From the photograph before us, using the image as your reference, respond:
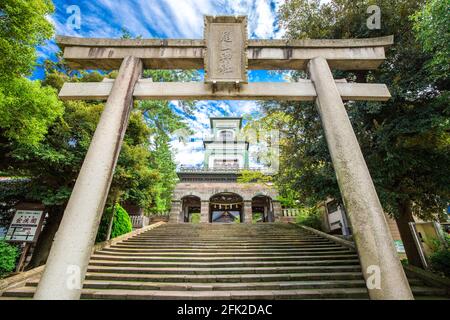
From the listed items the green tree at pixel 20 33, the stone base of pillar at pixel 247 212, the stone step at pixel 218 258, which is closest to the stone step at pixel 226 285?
the stone step at pixel 218 258

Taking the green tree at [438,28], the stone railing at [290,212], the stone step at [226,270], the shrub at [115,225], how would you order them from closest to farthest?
the green tree at [438,28] < the stone step at [226,270] < the shrub at [115,225] < the stone railing at [290,212]

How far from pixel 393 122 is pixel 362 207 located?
427 cm

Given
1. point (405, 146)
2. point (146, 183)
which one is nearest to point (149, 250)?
point (146, 183)

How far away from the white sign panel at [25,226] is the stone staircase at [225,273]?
8.71 ft

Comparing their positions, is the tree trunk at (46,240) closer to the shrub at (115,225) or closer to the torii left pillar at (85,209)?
the shrub at (115,225)

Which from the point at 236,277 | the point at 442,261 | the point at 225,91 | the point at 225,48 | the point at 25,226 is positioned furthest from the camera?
the point at 25,226

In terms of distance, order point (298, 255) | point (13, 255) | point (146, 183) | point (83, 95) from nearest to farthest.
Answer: point (83, 95)
point (13, 255)
point (298, 255)
point (146, 183)

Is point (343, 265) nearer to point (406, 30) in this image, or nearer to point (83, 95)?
point (406, 30)

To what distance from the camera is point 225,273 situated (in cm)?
556

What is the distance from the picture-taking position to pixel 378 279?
8.88 feet

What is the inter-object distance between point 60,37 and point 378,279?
6609 millimetres

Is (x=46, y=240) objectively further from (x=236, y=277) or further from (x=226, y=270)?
(x=236, y=277)

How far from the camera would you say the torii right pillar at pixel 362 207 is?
8.89 ft

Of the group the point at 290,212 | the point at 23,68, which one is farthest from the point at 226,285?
the point at 290,212
